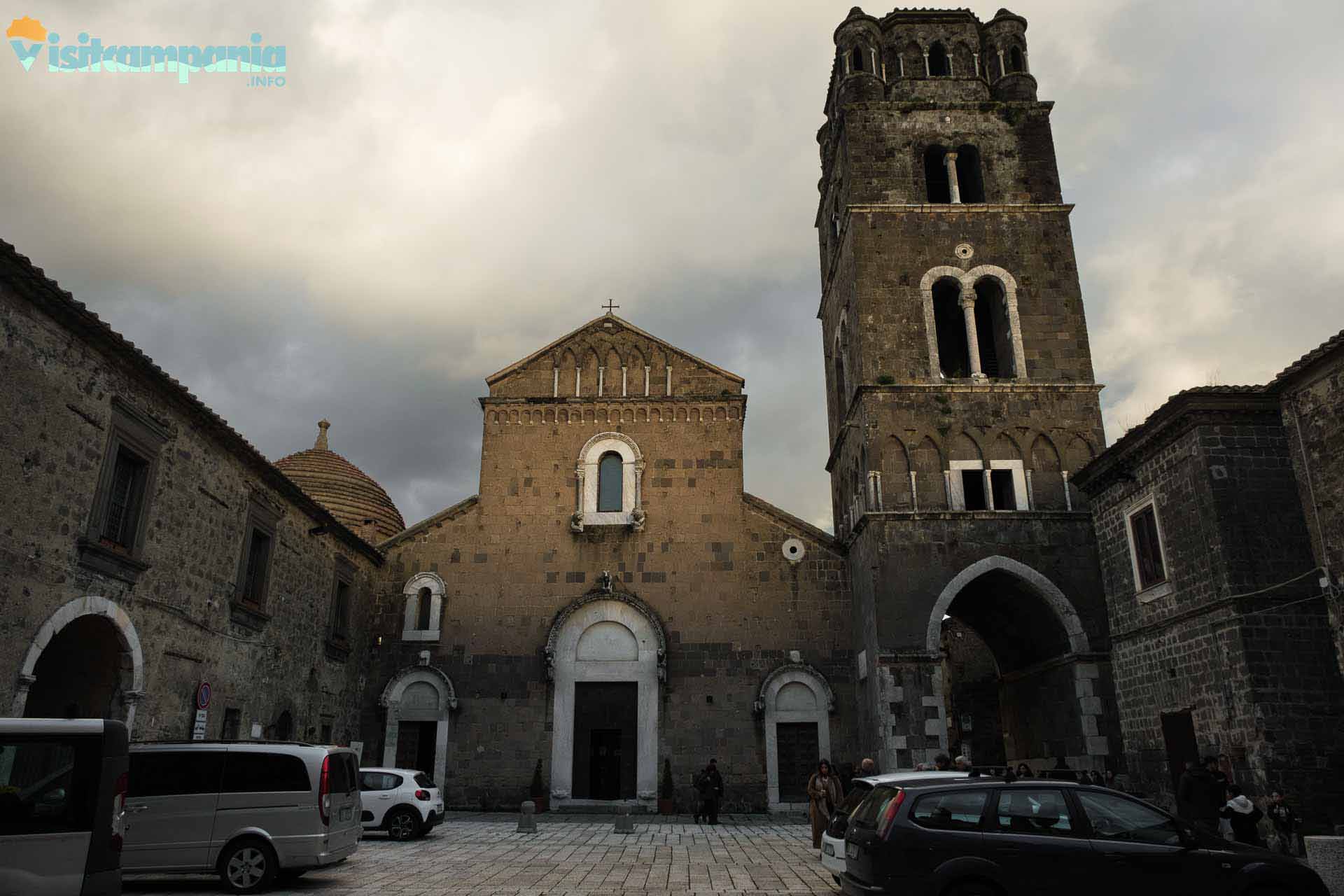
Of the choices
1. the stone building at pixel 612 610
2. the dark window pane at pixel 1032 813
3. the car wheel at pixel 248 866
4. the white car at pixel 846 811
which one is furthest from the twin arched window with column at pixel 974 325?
the car wheel at pixel 248 866

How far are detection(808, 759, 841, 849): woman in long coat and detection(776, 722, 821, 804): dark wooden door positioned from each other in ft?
22.3

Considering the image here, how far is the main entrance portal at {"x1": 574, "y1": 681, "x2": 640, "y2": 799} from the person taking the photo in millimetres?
22484

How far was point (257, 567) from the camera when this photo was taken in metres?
19.1

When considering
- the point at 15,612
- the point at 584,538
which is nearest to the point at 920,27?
the point at 584,538

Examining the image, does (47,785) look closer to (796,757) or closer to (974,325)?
(796,757)

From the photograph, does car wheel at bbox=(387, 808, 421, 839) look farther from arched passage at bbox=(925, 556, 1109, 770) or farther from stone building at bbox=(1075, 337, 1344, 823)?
stone building at bbox=(1075, 337, 1344, 823)

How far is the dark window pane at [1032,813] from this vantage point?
8.60 meters

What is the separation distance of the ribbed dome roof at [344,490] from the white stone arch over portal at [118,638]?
1594 centimetres

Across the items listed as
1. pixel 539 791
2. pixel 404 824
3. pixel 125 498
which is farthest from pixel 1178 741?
pixel 125 498

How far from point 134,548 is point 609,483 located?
12.7 m

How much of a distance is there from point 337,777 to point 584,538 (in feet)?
42.8

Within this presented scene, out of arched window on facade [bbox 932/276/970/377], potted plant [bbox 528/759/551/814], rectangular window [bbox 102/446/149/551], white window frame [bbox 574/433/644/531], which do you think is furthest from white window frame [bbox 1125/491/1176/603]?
rectangular window [bbox 102/446/149/551]

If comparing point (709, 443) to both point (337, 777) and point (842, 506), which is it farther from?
point (337, 777)

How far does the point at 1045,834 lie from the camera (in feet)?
28.1
